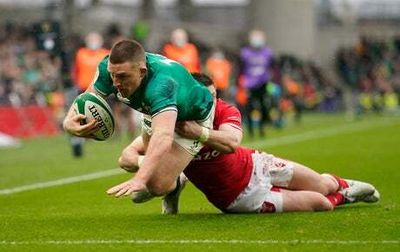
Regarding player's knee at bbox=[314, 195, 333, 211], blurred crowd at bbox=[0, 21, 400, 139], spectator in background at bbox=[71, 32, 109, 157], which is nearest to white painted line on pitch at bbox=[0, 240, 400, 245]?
player's knee at bbox=[314, 195, 333, 211]

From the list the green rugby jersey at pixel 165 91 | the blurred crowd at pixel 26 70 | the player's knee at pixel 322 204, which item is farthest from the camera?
the blurred crowd at pixel 26 70

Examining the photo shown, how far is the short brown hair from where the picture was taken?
9828 mm

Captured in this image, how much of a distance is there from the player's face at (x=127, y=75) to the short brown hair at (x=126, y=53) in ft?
0.13

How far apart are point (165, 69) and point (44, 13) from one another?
27.1 m

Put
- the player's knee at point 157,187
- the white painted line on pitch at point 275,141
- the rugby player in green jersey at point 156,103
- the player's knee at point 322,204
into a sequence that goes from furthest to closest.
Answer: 1. the white painted line on pitch at point 275,141
2. the player's knee at point 322,204
3. the player's knee at point 157,187
4. the rugby player in green jersey at point 156,103

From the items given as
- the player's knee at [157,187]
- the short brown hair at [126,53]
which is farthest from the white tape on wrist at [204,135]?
the short brown hair at [126,53]

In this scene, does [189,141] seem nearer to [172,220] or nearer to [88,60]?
[172,220]

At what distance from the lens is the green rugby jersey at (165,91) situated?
32.7 ft

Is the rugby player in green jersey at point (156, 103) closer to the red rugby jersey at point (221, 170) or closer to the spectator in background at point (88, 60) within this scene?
the red rugby jersey at point (221, 170)

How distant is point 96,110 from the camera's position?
33.9 feet

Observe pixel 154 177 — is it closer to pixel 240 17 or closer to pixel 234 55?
pixel 234 55

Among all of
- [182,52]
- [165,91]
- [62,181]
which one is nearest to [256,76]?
[182,52]

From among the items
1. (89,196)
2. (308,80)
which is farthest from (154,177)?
(308,80)

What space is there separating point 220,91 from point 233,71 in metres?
13.8
